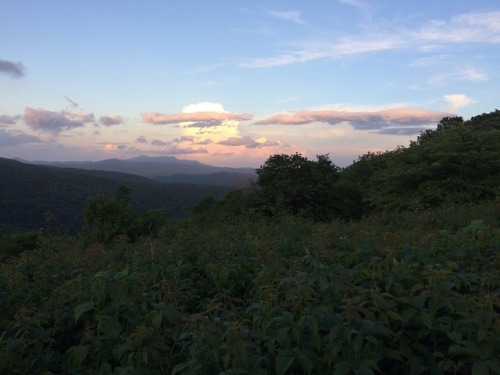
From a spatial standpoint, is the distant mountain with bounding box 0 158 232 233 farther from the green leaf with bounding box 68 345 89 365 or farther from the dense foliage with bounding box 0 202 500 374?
the green leaf with bounding box 68 345 89 365

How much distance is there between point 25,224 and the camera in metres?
78.5

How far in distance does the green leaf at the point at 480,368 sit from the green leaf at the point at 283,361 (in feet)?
2.66

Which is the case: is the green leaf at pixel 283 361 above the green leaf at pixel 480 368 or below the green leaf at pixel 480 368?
below

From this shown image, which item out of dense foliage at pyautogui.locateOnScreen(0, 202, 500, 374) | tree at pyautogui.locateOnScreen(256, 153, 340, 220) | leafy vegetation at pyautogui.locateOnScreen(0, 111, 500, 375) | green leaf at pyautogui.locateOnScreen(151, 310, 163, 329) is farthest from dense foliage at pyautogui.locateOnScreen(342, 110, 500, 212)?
green leaf at pyautogui.locateOnScreen(151, 310, 163, 329)

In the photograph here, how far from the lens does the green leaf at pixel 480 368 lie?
2.06 metres

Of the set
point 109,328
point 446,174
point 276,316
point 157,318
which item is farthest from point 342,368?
point 446,174

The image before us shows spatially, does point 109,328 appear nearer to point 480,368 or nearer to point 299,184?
point 480,368

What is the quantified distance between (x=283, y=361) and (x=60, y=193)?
10379 cm

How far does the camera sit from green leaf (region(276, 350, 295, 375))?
221 cm

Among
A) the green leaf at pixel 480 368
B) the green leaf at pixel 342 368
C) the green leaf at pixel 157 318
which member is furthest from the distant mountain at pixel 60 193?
the green leaf at pixel 480 368

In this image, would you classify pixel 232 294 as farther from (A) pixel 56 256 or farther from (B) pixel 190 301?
(A) pixel 56 256

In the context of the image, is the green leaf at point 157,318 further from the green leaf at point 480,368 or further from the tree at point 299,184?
the tree at point 299,184

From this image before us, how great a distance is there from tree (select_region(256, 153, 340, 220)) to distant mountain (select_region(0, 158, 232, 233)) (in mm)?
48986

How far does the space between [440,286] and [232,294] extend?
1.94 m
